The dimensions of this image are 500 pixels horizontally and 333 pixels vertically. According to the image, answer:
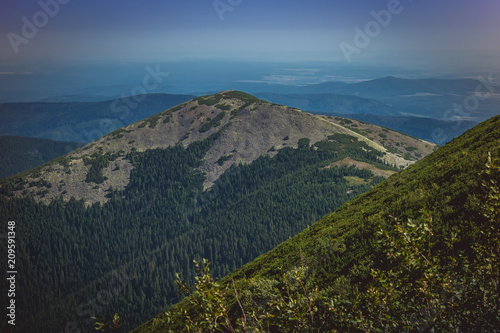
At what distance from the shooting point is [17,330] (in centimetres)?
16650

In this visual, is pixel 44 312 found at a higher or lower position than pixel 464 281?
lower

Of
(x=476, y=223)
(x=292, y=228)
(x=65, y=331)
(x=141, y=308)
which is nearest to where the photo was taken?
(x=476, y=223)

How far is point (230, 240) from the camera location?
655 ft

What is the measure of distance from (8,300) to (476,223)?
251615mm

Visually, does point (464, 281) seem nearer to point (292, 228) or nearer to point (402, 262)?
point (402, 262)

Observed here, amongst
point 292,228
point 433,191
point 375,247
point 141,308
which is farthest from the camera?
point 292,228

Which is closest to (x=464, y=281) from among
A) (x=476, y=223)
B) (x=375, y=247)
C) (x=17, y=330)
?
(x=476, y=223)

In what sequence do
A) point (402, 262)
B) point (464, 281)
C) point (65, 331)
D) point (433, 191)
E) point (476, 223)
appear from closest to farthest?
1. point (402, 262)
2. point (464, 281)
3. point (476, 223)
4. point (433, 191)
5. point (65, 331)

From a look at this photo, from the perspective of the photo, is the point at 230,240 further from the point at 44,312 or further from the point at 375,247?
the point at 375,247

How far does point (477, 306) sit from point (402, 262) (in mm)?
2802

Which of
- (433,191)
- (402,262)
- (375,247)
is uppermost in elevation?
(402,262)

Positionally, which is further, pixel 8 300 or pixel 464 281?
pixel 8 300

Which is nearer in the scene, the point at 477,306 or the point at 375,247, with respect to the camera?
Answer: the point at 477,306

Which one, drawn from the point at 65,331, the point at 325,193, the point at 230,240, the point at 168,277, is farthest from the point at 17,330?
the point at 325,193
